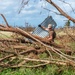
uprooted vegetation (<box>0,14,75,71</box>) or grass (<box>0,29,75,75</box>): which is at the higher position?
uprooted vegetation (<box>0,14,75,71</box>)

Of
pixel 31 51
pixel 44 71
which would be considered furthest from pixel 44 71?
pixel 31 51

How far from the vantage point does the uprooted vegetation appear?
26.3 ft

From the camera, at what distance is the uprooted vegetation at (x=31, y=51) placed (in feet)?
26.3

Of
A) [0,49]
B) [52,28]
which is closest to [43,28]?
[52,28]

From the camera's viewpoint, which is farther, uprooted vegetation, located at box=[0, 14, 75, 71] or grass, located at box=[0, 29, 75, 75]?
uprooted vegetation, located at box=[0, 14, 75, 71]

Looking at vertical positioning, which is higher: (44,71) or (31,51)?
(31,51)

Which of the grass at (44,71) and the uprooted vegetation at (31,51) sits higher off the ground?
the uprooted vegetation at (31,51)

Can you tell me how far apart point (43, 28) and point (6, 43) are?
1749 millimetres

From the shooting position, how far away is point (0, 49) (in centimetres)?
855

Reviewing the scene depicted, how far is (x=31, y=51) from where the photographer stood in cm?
868

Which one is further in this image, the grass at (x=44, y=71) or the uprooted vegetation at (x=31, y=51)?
the uprooted vegetation at (x=31, y=51)

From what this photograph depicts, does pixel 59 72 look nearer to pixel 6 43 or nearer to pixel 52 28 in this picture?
pixel 6 43

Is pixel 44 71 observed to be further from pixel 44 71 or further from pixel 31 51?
pixel 31 51

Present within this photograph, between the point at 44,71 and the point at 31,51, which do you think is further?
the point at 31,51
